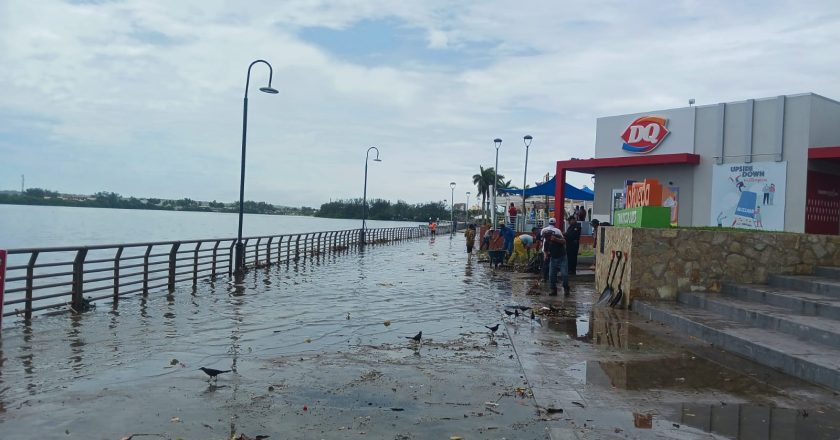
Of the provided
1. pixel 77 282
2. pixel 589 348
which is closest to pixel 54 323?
pixel 77 282

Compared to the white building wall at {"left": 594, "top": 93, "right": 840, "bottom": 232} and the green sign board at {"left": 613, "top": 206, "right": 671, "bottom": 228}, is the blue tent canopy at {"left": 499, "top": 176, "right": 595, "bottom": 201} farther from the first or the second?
the green sign board at {"left": 613, "top": 206, "right": 671, "bottom": 228}

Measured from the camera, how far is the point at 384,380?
21.0 feet

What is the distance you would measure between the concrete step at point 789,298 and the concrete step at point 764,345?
0.79 m

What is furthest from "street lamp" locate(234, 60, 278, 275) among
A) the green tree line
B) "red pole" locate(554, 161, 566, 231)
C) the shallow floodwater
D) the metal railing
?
the green tree line

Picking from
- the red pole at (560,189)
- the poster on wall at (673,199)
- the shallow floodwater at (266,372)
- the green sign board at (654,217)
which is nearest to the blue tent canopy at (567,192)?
the red pole at (560,189)

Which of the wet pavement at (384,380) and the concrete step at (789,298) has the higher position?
the concrete step at (789,298)

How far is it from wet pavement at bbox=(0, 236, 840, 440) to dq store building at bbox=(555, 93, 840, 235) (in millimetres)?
10624

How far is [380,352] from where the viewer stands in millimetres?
7793

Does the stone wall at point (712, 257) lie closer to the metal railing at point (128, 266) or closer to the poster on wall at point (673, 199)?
the metal railing at point (128, 266)

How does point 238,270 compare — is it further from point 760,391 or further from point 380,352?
point 760,391

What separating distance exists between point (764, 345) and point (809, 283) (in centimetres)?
328

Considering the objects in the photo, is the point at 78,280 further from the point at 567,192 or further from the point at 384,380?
the point at 567,192

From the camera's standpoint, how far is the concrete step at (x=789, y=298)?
8141 millimetres

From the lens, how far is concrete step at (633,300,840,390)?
6.21 m
